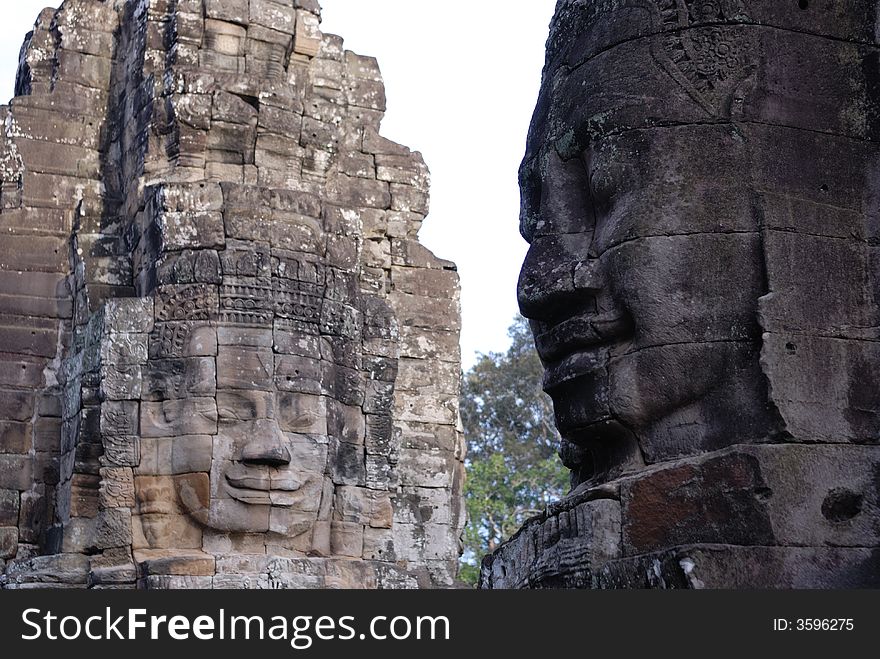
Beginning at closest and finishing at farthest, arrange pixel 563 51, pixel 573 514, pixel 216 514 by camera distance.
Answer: pixel 573 514, pixel 563 51, pixel 216 514

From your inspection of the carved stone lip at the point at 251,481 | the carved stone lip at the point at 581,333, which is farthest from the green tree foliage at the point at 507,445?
the carved stone lip at the point at 581,333

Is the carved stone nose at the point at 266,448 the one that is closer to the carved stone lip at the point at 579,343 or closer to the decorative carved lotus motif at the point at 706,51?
the carved stone lip at the point at 579,343

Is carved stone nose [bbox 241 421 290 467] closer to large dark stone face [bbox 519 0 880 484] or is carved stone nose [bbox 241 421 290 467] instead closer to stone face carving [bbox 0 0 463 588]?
stone face carving [bbox 0 0 463 588]

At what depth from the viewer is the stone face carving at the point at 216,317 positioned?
13188 mm

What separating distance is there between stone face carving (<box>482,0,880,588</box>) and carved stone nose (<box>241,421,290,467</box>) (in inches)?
288

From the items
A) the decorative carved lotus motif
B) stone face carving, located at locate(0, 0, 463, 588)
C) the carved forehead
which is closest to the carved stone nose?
stone face carving, located at locate(0, 0, 463, 588)

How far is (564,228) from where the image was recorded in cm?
586

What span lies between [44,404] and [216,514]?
3.18 metres

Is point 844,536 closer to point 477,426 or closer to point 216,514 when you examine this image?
point 216,514

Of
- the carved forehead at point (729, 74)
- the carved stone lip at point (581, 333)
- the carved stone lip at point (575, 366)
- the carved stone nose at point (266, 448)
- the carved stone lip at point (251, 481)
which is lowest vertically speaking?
the carved stone lip at point (575, 366)

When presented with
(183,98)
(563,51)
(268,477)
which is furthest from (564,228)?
(183,98)

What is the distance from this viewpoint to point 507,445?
33219mm

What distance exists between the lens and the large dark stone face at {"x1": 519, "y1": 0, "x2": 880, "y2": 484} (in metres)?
5.31

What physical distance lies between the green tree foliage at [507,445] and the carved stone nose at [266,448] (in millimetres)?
15008
